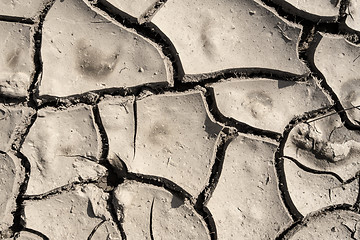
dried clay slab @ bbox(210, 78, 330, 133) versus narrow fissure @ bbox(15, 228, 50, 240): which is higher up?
dried clay slab @ bbox(210, 78, 330, 133)

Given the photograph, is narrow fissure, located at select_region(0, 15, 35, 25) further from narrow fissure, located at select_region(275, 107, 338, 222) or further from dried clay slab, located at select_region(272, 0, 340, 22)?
narrow fissure, located at select_region(275, 107, 338, 222)

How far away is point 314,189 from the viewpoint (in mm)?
1905

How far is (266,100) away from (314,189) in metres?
0.43

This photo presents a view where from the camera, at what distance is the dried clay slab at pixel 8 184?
184cm

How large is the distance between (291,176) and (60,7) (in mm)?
1200

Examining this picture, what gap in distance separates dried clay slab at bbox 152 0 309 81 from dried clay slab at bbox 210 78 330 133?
0.07 meters

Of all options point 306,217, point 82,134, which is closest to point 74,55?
point 82,134

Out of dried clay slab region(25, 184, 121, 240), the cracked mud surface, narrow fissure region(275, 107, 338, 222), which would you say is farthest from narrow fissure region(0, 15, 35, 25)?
narrow fissure region(275, 107, 338, 222)

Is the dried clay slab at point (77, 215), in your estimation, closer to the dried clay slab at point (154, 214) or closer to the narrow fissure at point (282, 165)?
the dried clay slab at point (154, 214)

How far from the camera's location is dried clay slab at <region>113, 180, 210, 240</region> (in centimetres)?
186

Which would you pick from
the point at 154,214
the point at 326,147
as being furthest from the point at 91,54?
the point at 326,147

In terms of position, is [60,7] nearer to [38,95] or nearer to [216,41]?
[38,95]

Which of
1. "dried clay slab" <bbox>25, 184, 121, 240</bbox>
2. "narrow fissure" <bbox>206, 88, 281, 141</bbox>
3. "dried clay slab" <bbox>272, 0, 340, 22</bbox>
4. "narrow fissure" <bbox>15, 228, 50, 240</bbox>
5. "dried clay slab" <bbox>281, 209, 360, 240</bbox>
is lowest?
"narrow fissure" <bbox>15, 228, 50, 240</bbox>

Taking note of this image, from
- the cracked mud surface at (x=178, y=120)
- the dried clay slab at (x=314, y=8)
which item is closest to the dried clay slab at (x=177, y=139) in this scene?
the cracked mud surface at (x=178, y=120)
